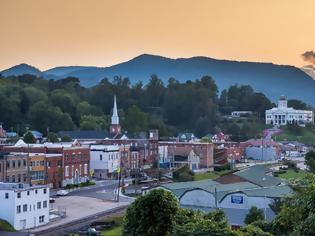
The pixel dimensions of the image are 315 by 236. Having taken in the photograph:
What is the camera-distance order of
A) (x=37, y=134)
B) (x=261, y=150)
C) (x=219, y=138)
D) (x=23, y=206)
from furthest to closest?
(x=219, y=138)
(x=261, y=150)
(x=37, y=134)
(x=23, y=206)

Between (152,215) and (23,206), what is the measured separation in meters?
14.5

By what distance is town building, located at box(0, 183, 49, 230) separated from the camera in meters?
23.1

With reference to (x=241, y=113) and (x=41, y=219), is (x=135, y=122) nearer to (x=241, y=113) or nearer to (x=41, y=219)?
(x=241, y=113)

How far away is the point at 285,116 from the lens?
89312 mm

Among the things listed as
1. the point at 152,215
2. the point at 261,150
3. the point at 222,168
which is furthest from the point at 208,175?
the point at 152,215

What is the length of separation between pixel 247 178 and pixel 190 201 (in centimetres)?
889

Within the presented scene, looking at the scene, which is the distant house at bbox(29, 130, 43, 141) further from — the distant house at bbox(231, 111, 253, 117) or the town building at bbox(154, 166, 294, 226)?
the distant house at bbox(231, 111, 253, 117)

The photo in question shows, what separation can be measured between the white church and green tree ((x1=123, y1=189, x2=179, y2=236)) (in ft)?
248

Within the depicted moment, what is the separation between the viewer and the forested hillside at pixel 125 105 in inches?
2216

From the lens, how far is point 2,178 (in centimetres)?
2978

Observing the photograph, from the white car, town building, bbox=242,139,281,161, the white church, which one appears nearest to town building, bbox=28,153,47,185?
the white car

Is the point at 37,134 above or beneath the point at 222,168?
above

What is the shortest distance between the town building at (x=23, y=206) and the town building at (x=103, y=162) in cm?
1607

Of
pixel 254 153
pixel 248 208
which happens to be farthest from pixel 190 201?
pixel 254 153
